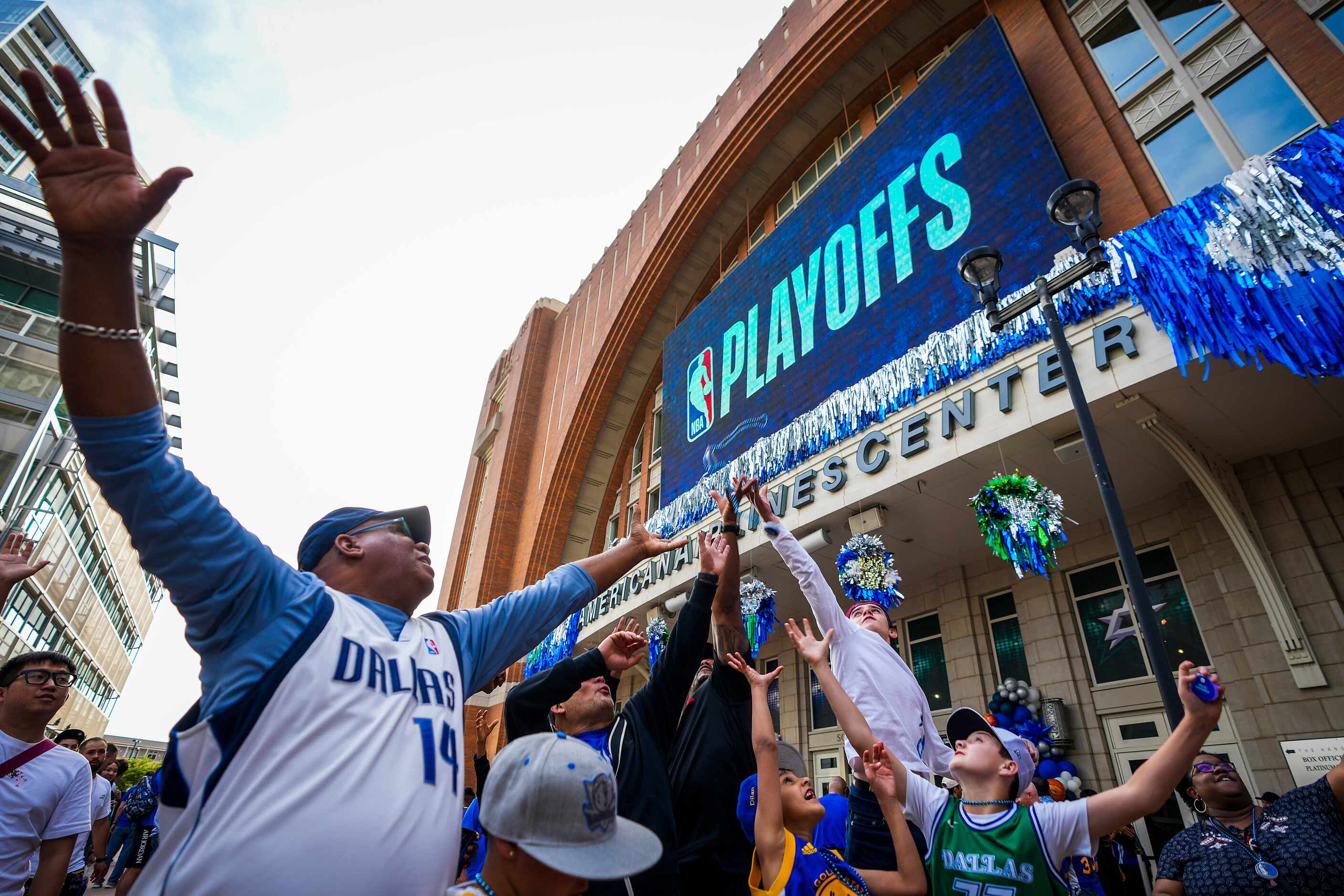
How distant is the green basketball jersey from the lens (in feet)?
7.72

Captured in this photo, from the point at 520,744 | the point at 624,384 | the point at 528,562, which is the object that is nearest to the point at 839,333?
the point at 520,744

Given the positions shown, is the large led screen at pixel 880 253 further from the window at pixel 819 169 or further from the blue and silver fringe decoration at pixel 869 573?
the window at pixel 819 169

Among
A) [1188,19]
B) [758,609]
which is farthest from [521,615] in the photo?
[1188,19]

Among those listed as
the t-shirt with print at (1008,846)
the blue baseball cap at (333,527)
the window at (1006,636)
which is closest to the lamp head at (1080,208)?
the t-shirt with print at (1008,846)

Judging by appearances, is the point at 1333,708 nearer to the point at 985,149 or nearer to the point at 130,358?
the point at 985,149

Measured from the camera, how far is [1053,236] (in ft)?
26.2

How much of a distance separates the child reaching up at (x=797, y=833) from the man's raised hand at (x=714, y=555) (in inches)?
21.3

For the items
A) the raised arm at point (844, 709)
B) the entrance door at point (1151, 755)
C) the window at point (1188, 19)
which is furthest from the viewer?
the window at point (1188, 19)

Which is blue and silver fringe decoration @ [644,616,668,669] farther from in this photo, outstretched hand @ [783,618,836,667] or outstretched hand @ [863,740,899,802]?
outstretched hand @ [863,740,899,802]

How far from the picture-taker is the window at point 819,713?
38.4ft

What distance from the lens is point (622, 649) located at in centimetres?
291

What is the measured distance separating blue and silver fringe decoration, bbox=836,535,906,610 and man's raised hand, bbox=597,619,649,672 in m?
3.92

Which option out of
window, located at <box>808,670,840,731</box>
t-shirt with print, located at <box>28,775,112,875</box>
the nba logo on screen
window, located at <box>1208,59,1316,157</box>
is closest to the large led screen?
the nba logo on screen

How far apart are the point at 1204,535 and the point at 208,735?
9.95m
